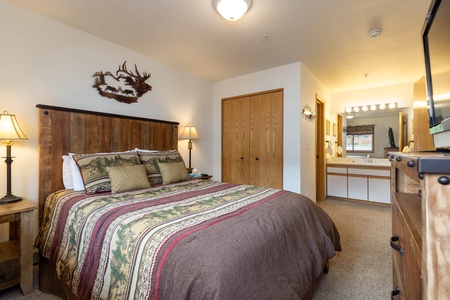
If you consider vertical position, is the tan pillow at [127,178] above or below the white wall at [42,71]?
below

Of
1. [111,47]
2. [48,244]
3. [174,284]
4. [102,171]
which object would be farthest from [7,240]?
[111,47]

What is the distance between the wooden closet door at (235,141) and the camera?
3895 millimetres

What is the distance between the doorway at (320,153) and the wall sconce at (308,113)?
0.85 metres

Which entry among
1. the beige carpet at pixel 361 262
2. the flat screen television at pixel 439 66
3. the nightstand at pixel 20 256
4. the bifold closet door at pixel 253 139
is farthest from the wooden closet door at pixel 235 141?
the nightstand at pixel 20 256

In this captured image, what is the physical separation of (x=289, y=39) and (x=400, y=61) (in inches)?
Answer: 75.9

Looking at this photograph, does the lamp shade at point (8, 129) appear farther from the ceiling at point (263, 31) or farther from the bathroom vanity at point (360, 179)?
the bathroom vanity at point (360, 179)

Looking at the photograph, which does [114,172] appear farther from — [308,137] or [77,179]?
[308,137]

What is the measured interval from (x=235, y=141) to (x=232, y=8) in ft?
7.92

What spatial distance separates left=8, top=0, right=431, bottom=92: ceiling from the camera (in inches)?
78.1

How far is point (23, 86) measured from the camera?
6.59 ft

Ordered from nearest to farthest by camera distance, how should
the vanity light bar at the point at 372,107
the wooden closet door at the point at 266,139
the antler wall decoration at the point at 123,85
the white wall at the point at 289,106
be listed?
the antler wall decoration at the point at 123,85
the white wall at the point at 289,106
the wooden closet door at the point at 266,139
the vanity light bar at the point at 372,107

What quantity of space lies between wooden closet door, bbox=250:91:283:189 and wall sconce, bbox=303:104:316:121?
14.8 inches

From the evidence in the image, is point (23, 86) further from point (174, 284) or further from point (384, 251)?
point (384, 251)

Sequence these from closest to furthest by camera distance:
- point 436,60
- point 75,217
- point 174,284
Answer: point 174,284
point 436,60
point 75,217
